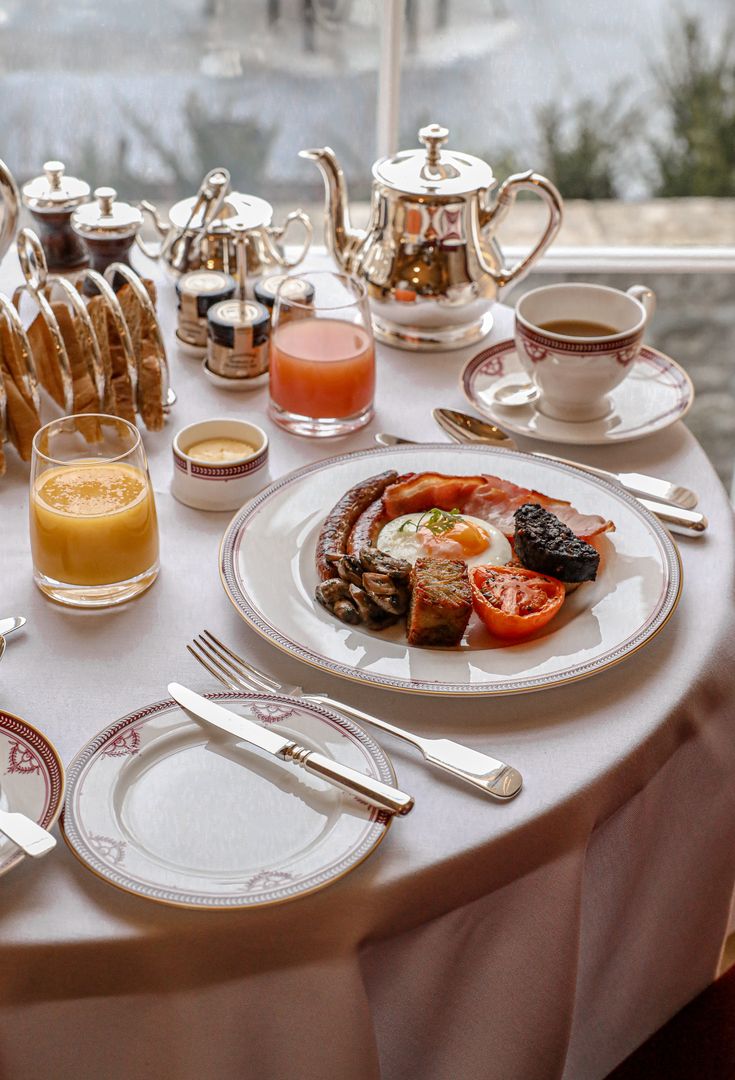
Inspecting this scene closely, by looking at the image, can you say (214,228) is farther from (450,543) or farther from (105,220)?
(450,543)

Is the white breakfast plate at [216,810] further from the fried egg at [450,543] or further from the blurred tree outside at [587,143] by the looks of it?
the blurred tree outside at [587,143]

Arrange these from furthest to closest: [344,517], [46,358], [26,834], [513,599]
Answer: [46,358] → [344,517] → [513,599] → [26,834]

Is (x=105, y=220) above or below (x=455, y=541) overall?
above

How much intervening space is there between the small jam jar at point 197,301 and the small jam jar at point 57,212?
7.8 inches

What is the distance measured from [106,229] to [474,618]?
0.90m

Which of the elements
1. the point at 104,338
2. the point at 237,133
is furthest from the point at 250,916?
the point at 237,133

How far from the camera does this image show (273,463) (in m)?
1.43

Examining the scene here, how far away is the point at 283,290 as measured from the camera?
1608 millimetres

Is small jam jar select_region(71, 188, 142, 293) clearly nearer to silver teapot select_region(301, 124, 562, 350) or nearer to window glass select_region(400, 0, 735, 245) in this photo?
silver teapot select_region(301, 124, 562, 350)

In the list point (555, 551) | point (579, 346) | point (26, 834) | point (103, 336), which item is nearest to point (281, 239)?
point (103, 336)

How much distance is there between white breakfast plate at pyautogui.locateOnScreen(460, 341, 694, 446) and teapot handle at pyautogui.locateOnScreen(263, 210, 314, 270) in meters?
0.41

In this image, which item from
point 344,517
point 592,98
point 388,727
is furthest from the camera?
point 592,98

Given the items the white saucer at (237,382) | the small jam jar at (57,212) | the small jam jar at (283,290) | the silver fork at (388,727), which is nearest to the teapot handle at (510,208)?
the small jam jar at (283,290)

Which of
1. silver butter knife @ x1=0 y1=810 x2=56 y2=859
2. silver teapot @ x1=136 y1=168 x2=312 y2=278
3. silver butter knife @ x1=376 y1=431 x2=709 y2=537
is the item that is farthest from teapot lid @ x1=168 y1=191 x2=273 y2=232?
silver butter knife @ x1=0 y1=810 x2=56 y2=859
